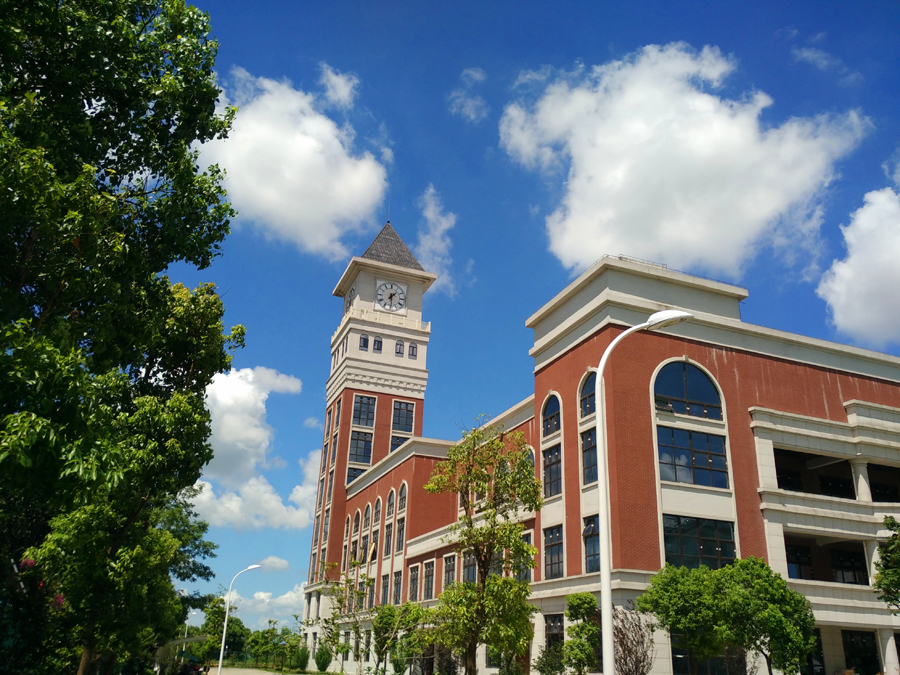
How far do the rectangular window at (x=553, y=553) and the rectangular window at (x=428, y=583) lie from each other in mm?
13433

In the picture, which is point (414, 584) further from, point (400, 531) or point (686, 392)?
point (686, 392)

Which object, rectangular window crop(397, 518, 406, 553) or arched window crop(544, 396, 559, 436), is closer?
arched window crop(544, 396, 559, 436)

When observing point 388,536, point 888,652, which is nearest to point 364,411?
point 388,536

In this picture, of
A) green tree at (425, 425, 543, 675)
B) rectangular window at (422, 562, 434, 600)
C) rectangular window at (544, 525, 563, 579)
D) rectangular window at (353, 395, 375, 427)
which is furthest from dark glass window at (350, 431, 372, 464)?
green tree at (425, 425, 543, 675)

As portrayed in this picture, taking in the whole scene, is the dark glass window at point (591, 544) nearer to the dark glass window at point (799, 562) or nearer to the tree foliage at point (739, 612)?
the tree foliage at point (739, 612)

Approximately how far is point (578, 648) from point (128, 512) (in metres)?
14.6

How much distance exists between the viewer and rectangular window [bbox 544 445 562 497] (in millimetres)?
30212

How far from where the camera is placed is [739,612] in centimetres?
2077

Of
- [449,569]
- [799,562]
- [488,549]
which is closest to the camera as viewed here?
[488,549]

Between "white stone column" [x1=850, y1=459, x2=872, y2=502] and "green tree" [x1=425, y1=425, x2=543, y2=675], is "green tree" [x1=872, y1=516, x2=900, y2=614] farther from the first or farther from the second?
"green tree" [x1=425, y1=425, x2=543, y2=675]

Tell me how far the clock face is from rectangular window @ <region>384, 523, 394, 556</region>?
24.4m

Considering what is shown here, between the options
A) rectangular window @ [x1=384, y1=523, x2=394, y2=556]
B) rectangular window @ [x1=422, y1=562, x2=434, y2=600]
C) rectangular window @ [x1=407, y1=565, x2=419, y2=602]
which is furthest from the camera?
rectangular window @ [x1=384, y1=523, x2=394, y2=556]

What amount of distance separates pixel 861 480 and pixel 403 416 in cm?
4154

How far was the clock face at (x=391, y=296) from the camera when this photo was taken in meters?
68.3
